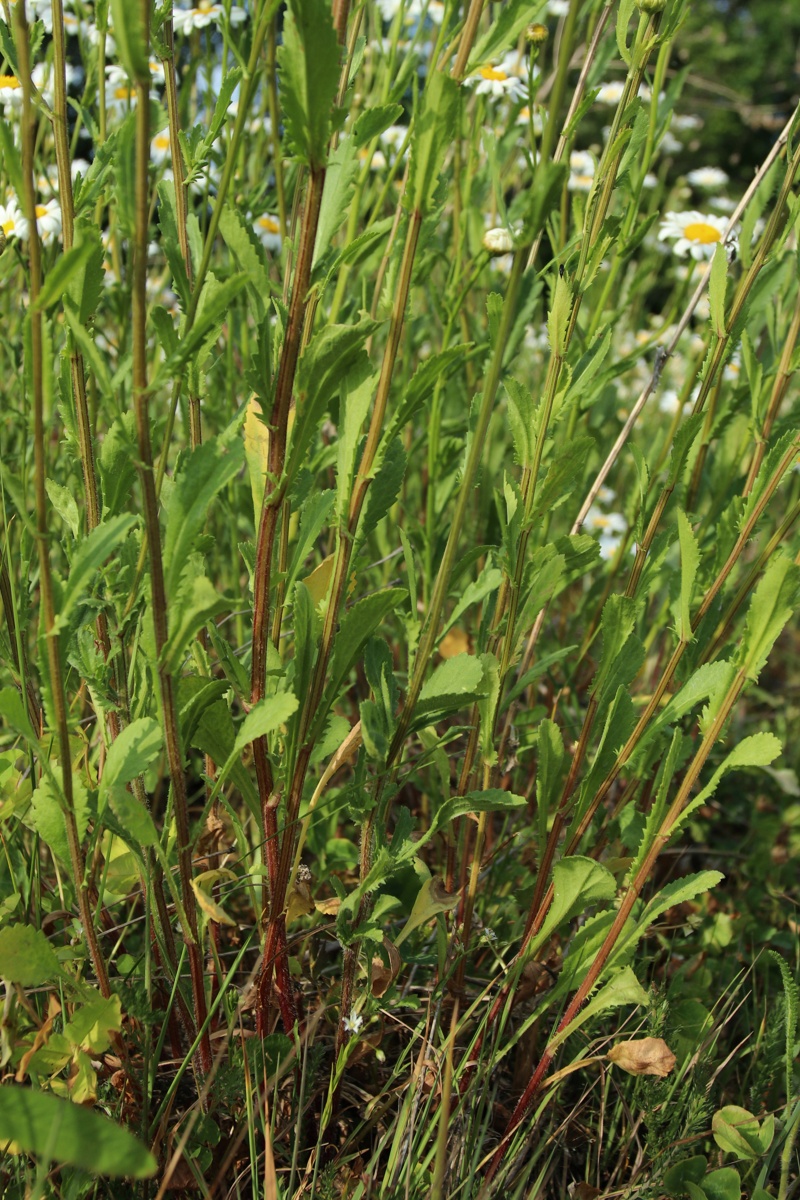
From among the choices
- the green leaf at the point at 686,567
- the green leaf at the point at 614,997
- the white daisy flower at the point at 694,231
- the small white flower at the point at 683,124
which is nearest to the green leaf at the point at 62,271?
the green leaf at the point at 686,567

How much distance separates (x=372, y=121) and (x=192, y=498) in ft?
0.86

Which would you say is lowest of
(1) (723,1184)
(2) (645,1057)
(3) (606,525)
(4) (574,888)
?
(3) (606,525)

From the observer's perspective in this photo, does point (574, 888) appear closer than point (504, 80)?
Yes

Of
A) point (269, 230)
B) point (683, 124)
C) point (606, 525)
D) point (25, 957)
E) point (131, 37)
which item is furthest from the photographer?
point (683, 124)

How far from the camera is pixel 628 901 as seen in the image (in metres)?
0.79

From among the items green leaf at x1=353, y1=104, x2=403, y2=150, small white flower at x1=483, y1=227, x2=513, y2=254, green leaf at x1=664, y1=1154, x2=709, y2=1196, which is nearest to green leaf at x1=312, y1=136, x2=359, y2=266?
green leaf at x1=353, y1=104, x2=403, y2=150

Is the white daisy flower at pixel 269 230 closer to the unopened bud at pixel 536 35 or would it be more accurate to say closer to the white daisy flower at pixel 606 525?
the white daisy flower at pixel 606 525

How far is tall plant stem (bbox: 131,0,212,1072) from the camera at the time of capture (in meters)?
0.49

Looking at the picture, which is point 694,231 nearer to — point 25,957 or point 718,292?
point 718,292

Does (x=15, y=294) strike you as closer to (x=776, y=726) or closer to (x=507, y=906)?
(x=507, y=906)

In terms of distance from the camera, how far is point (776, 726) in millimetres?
1781

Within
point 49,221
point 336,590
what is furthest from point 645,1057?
point 49,221

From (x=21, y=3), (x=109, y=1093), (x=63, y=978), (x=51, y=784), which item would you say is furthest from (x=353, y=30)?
(x=109, y=1093)

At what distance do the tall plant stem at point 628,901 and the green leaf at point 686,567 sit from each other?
3.0 inches
